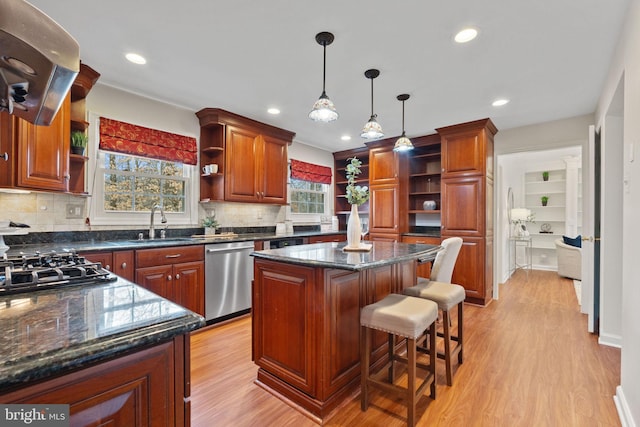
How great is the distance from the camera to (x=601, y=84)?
9.40 ft

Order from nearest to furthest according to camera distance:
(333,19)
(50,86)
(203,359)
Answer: (50,86)
(333,19)
(203,359)

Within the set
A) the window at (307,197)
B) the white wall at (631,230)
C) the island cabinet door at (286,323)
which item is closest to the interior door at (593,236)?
the white wall at (631,230)

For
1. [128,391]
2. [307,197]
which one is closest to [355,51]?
[128,391]

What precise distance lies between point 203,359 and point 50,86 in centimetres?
220

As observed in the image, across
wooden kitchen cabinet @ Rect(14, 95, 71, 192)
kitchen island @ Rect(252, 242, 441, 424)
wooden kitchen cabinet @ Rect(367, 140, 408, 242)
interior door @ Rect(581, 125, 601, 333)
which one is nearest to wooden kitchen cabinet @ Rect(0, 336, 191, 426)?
kitchen island @ Rect(252, 242, 441, 424)

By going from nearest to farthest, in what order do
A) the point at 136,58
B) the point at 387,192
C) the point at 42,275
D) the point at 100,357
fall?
the point at 100,357 < the point at 42,275 < the point at 136,58 < the point at 387,192

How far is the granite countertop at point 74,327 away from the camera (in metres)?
0.58

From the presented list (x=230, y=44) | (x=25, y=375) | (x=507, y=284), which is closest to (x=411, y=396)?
(x=25, y=375)

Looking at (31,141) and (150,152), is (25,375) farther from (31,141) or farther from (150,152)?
(150,152)

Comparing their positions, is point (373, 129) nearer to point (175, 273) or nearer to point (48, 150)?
point (175, 273)

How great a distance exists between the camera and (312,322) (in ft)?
5.95

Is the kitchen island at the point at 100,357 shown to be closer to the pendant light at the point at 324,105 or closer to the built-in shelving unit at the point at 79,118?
the pendant light at the point at 324,105

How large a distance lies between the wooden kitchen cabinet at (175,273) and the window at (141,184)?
84cm

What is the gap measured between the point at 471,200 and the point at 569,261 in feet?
10.2
